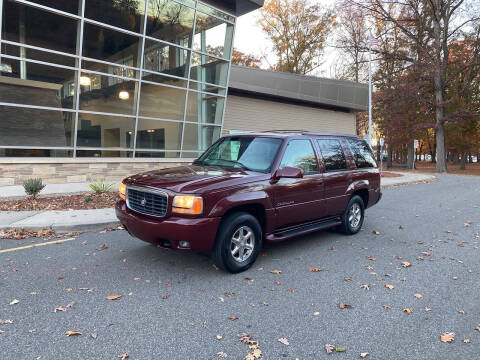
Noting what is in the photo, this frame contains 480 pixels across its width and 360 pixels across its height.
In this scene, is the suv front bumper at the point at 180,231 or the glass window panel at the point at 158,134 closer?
the suv front bumper at the point at 180,231

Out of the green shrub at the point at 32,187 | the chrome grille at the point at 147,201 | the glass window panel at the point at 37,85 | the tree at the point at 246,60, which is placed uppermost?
the tree at the point at 246,60

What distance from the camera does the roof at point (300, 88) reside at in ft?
62.2

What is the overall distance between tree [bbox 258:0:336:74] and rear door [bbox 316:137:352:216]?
32736 millimetres

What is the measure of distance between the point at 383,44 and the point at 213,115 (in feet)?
90.9

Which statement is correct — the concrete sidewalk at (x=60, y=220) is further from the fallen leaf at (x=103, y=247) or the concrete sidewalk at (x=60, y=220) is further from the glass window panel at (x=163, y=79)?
the glass window panel at (x=163, y=79)

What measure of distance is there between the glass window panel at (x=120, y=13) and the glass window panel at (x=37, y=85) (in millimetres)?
2978

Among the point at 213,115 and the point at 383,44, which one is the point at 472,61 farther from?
the point at 213,115

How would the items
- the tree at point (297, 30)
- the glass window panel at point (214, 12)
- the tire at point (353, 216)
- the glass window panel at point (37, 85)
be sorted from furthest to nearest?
the tree at point (297, 30)
the glass window panel at point (214, 12)
the glass window panel at point (37, 85)
the tire at point (353, 216)

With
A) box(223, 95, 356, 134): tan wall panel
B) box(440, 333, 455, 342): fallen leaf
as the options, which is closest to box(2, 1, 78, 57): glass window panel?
box(223, 95, 356, 134): tan wall panel

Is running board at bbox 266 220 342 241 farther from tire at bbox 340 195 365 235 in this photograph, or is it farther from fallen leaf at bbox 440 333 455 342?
fallen leaf at bbox 440 333 455 342

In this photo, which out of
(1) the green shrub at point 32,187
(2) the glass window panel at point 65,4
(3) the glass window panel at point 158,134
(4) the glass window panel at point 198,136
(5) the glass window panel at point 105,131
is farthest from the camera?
(4) the glass window panel at point 198,136

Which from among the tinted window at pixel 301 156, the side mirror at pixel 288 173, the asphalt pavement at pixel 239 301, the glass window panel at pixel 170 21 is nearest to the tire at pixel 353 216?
the asphalt pavement at pixel 239 301

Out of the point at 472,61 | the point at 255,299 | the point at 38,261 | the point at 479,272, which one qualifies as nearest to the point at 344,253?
the point at 479,272

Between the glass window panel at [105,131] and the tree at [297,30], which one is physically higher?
the tree at [297,30]
